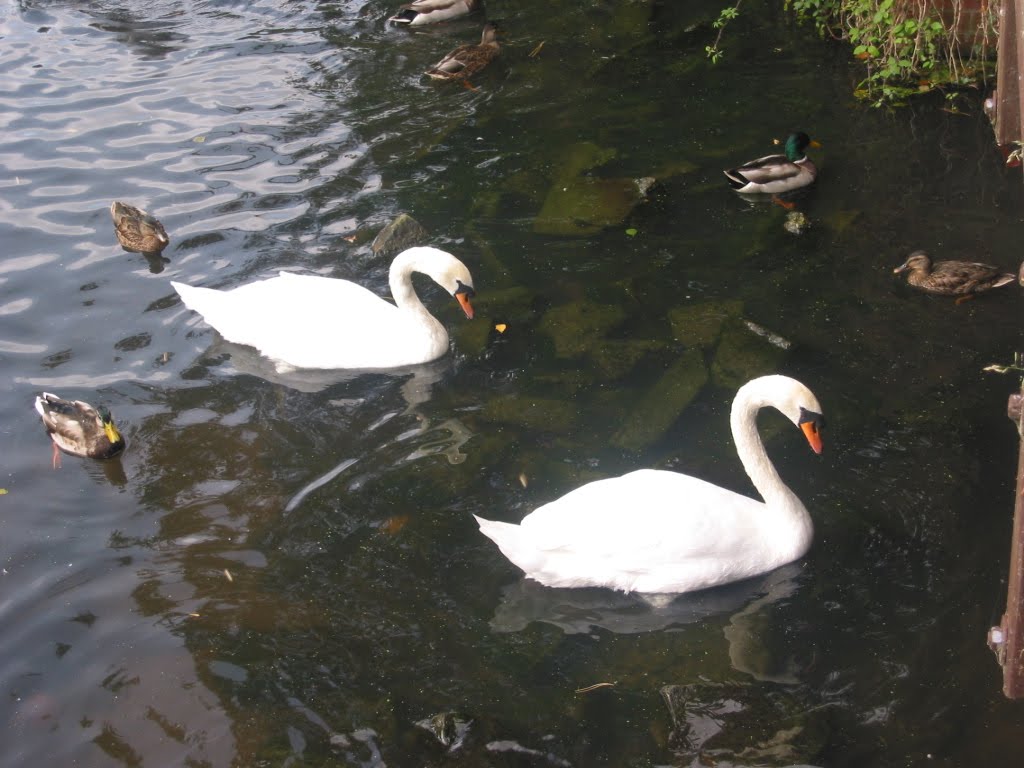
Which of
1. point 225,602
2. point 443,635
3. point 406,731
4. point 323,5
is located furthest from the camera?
point 323,5

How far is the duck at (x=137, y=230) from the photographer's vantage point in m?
8.55

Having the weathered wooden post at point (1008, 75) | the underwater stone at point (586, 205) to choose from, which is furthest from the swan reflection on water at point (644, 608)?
the underwater stone at point (586, 205)

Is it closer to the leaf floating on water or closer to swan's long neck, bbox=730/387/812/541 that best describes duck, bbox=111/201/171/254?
swan's long neck, bbox=730/387/812/541

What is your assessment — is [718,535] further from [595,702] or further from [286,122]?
[286,122]

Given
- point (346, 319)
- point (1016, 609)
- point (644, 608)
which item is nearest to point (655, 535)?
point (644, 608)

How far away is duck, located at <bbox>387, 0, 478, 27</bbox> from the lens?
1280 centimetres

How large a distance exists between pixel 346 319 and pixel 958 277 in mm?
4364

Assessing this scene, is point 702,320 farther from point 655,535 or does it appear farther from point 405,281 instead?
point 655,535

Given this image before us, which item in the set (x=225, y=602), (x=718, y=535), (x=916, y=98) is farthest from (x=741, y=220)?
(x=225, y=602)

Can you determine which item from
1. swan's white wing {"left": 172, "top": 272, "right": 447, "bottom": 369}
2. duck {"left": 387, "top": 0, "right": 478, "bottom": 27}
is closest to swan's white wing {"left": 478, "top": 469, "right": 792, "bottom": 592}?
swan's white wing {"left": 172, "top": 272, "right": 447, "bottom": 369}

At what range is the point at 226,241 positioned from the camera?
29.0 ft

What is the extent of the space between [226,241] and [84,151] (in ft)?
9.65

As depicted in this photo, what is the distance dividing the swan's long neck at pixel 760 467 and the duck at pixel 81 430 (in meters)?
3.95

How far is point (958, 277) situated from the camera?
6.98 meters
